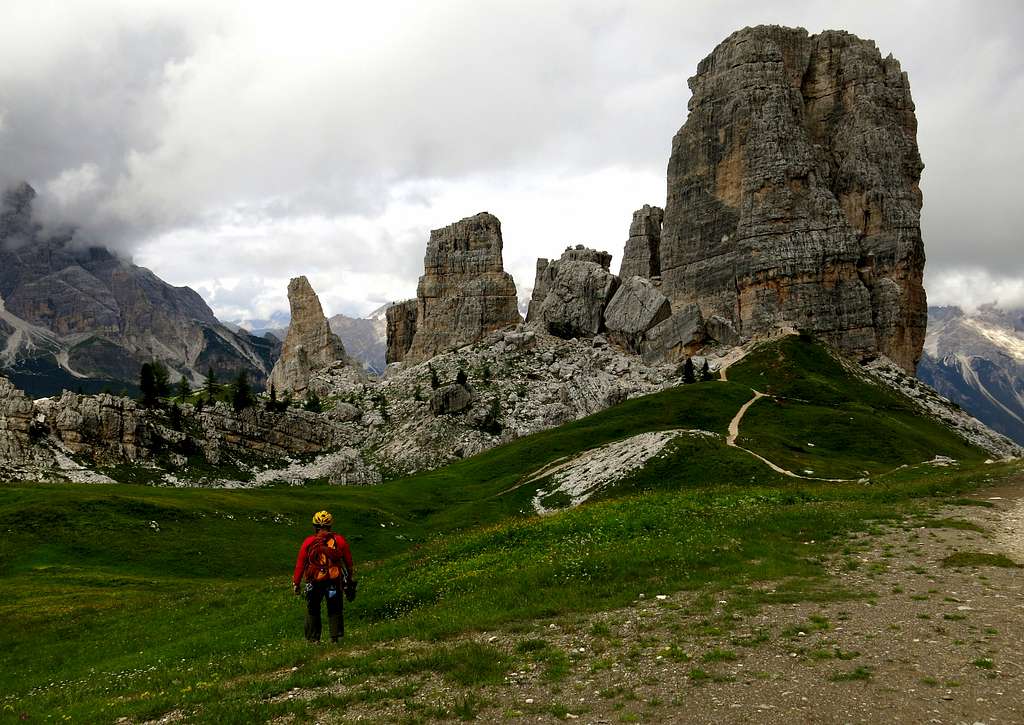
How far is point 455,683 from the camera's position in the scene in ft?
50.0

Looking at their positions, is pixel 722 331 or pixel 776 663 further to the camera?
pixel 722 331

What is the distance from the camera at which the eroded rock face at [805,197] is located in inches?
6860

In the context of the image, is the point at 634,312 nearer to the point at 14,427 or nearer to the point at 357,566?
the point at 14,427

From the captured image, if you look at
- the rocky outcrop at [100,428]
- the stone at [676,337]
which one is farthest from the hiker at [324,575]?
the stone at [676,337]

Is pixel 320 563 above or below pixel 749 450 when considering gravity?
above

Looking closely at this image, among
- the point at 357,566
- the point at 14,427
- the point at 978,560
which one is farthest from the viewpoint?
the point at 14,427

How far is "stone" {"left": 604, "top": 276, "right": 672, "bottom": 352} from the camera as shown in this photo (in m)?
182

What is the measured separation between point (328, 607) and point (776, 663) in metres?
12.6

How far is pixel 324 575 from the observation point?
20.0 m

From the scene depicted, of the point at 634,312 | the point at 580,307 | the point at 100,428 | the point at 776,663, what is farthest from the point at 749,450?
the point at 580,307

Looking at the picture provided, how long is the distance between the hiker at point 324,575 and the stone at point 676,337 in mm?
158815

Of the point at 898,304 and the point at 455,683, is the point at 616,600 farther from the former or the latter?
the point at 898,304

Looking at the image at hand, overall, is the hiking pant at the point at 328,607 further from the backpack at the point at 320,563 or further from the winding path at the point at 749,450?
the winding path at the point at 749,450

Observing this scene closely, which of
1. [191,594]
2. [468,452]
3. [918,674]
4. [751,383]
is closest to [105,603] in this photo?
[191,594]
